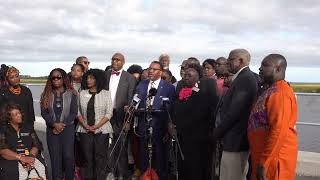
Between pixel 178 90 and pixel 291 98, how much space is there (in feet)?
8.64

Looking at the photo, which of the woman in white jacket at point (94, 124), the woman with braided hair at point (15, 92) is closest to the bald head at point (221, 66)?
the woman in white jacket at point (94, 124)

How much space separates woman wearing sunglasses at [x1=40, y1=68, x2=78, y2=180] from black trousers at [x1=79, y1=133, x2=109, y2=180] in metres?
0.20

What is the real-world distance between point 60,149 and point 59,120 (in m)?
0.44

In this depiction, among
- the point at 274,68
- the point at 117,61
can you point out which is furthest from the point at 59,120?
the point at 274,68

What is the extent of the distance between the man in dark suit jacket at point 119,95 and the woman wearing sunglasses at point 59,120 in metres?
0.67

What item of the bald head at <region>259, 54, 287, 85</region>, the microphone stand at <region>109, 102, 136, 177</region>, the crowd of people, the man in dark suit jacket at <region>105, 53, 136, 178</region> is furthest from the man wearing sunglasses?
the bald head at <region>259, 54, 287, 85</region>

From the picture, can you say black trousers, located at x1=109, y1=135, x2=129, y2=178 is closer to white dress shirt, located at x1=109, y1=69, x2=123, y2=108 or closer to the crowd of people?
the crowd of people

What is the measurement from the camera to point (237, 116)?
502 cm

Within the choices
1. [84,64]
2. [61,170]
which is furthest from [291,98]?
[84,64]

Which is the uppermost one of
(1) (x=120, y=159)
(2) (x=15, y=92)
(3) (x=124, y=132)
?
(2) (x=15, y=92)

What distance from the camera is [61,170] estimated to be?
283 inches

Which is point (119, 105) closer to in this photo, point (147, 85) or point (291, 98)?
point (147, 85)

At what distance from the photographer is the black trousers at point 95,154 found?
7.15 meters

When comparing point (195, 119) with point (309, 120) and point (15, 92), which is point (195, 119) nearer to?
point (309, 120)
